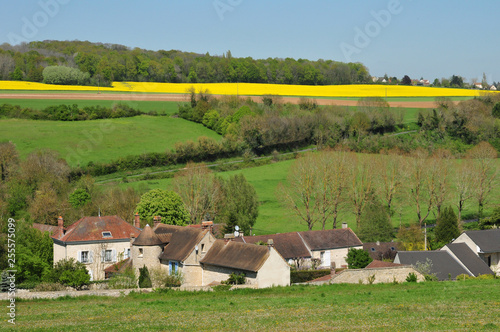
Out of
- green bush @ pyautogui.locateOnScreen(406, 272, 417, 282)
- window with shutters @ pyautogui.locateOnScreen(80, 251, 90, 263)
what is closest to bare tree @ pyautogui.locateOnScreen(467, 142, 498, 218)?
green bush @ pyautogui.locateOnScreen(406, 272, 417, 282)

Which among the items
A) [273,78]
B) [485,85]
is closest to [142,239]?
[273,78]

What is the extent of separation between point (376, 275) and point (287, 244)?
12829 mm

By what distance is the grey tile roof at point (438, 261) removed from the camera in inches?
1656

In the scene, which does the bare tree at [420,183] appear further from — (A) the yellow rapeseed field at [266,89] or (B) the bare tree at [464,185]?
(A) the yellow rapeseed field at [266,89]

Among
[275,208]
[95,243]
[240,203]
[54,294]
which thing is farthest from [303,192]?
[54,294]

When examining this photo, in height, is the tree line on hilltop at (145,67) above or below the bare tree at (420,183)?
above

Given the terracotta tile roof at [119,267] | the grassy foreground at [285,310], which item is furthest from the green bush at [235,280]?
the terracotta tile roof at [119,267]

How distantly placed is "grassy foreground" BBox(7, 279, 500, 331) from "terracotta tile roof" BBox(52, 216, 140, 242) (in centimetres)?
1726

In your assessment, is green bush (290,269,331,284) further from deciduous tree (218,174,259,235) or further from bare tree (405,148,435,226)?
bare tree (405,148,435,226)

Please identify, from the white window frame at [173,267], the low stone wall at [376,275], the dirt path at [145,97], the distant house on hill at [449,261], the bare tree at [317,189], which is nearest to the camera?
the low stone wall at [376,275]

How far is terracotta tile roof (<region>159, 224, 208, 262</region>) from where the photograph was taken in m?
40.0

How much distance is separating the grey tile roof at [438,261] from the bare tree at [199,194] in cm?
2636

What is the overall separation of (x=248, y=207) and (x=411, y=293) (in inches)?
1337

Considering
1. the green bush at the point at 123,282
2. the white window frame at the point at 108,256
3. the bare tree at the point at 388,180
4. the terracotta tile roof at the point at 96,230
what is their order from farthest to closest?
the bare tree at the point at 388,180
the white window frame at the point at 108,256
the terracotta tile roof at the point at 96,230
the green bush at the point at 123,282
